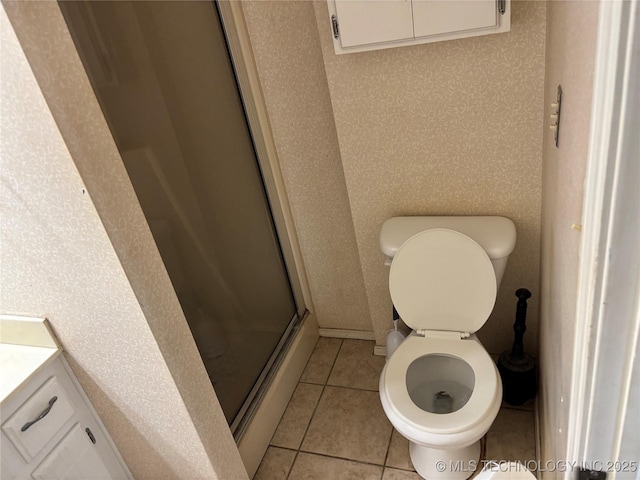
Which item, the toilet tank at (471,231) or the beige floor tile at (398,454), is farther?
the beige floor tile at (398,454)

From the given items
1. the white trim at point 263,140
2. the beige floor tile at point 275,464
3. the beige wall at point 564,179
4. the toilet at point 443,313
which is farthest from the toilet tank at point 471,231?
the beige floor tile at point 275,464

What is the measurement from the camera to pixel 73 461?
1303 millimetres

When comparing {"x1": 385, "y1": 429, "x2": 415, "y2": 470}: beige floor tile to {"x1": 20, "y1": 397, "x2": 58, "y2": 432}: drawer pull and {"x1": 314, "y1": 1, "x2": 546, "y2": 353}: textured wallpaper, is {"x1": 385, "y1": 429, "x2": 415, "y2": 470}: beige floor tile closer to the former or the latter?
{"x1": 314, "y1": 1, "x2": 546, "y2": 353}: textured wallpaper

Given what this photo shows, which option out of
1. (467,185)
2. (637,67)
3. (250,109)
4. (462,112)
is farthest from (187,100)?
(637,67)

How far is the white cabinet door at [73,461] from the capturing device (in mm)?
1234

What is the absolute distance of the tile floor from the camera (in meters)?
1.70

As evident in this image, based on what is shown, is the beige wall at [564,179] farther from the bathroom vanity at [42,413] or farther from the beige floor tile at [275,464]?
the bathroom vanity at [42,413]

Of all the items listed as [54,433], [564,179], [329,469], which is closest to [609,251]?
[564,179]

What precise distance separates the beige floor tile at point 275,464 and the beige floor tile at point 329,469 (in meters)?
0.03

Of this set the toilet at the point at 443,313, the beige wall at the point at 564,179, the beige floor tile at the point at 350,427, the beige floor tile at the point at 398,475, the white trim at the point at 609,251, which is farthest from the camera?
the beige floor tile at the point at 350,427

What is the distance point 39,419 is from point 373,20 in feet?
4.65

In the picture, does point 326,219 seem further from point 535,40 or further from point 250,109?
point 535,40

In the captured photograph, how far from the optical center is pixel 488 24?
1307 mm

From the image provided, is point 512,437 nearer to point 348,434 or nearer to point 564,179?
point 348,434
